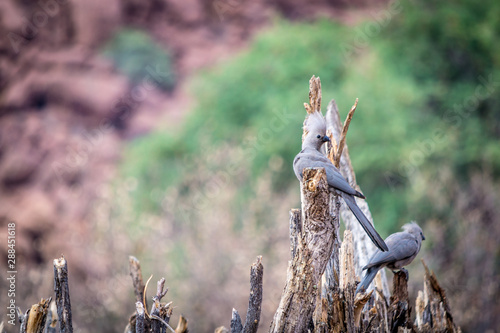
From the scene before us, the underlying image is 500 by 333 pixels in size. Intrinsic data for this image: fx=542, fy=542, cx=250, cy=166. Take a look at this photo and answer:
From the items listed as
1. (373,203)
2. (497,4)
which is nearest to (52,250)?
(373,203)

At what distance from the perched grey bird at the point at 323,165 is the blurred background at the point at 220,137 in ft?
11.8

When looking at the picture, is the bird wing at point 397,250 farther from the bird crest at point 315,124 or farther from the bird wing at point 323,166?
the bird crest at point 315,124

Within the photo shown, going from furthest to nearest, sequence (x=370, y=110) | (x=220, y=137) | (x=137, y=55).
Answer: (x=137, y=55), (x=220, y=137), (x=370, y=110)

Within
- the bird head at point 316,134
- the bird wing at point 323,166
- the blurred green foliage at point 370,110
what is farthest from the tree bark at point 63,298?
the blurred green foliage at point 370,110

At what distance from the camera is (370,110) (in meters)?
9.29

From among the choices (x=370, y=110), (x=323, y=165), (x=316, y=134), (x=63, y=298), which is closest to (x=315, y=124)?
(x=316, y=134)

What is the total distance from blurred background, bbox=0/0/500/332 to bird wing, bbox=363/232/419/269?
3.16 m

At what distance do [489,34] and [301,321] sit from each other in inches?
363

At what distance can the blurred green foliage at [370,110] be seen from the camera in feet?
28.7

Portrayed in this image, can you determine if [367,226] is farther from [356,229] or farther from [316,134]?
[356,229]

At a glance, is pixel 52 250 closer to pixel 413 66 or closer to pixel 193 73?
pixel 193 73

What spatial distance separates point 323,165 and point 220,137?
6403 mm

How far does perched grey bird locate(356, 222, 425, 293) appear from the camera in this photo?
3620 millimetres

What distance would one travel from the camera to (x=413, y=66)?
10.5 m
